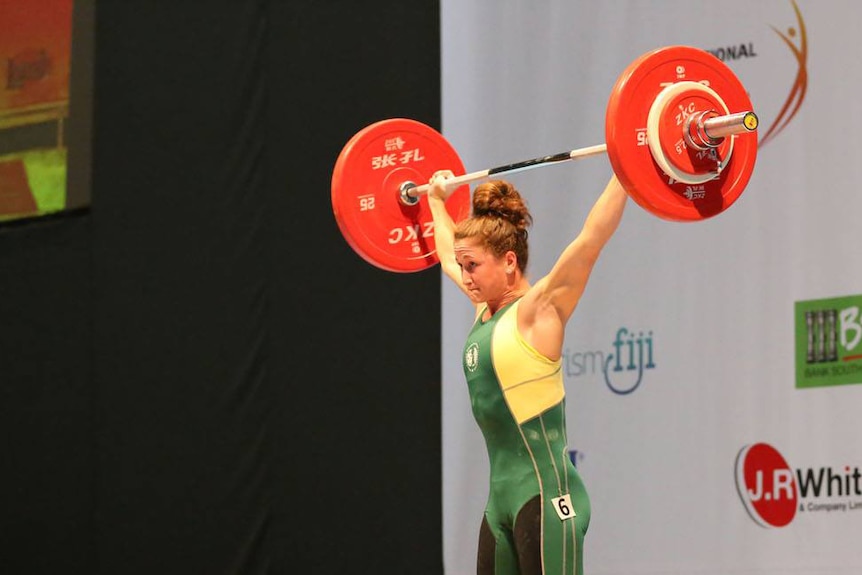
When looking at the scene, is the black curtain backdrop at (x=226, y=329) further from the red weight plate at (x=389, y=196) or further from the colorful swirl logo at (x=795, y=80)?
the colorful swirl logo at (x=795, y=80)

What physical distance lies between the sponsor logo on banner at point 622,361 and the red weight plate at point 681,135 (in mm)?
1420

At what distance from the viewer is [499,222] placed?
3.11 meters

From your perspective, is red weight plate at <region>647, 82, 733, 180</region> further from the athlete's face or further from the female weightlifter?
the athlete's face

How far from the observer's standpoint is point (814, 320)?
151 inches

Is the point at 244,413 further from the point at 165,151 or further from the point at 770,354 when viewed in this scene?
the point at 770,354

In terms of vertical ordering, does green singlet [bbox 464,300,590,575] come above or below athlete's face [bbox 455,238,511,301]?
below

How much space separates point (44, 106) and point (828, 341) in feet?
13.0

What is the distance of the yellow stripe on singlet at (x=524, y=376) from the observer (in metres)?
2.96

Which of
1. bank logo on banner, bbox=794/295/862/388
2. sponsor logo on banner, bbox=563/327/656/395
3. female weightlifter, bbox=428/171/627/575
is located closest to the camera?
female weightlifter, bbox=428/171/627/575

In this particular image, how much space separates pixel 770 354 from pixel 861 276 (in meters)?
0.37

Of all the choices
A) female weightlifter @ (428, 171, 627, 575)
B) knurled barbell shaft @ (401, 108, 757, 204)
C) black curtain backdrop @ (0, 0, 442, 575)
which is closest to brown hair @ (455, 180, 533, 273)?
female weightlifter @ (428, 171, 627, 575)

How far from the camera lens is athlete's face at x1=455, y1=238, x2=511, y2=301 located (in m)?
3.08

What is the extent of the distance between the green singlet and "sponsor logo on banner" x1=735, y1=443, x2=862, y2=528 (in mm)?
1111

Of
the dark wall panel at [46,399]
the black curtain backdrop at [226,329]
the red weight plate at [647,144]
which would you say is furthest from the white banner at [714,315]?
the dark wall panel at [46,399]
